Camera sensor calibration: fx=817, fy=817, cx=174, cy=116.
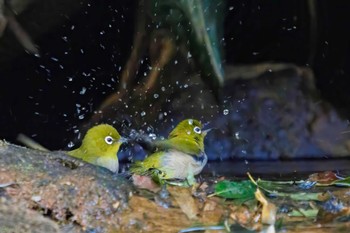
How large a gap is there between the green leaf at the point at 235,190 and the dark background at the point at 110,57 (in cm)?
376

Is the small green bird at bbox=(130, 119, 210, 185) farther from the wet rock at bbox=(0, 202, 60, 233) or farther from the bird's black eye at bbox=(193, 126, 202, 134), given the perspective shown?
the wet rock at bbox=(0, 202, 60, 233)

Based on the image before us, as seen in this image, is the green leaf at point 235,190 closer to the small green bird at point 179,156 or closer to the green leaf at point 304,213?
the green leaf at point 304,213

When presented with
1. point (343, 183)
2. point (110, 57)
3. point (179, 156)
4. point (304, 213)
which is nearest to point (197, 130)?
point (179, 156)

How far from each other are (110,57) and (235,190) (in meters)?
3.97

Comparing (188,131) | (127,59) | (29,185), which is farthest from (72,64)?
(29,185)

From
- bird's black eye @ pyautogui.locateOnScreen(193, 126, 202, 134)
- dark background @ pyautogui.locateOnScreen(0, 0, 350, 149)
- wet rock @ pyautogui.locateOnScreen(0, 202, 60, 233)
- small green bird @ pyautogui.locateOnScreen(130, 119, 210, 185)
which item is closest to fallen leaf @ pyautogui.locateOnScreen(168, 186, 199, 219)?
wet rock @ pyautogui.locateOnScreen(0, 202, 60, 233)

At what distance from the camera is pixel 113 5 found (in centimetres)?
759

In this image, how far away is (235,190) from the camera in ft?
12.9

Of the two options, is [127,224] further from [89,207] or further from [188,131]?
[188,131]

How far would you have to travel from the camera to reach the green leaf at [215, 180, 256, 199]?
12.7ft

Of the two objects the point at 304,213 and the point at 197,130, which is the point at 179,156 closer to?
the point at 197,130

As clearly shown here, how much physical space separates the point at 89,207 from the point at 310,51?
176 inches

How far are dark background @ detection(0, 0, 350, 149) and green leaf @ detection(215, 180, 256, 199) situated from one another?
3761 mm

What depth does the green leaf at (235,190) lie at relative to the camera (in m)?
3.88
